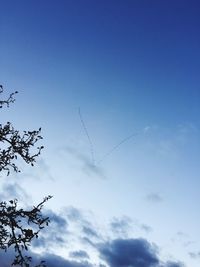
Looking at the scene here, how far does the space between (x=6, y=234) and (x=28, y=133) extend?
3.15 metres

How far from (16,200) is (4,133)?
6.86 ft

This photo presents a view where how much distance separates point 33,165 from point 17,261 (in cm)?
287

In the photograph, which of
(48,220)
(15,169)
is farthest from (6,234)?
(15,169)

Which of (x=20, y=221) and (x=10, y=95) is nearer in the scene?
(x=20, y=221)

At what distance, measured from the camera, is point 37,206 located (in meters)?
11.1

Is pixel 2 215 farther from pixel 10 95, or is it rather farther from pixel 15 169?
pixel 10 95

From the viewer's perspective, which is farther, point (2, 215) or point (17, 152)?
point (17, 152)

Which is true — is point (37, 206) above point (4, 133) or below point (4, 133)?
below

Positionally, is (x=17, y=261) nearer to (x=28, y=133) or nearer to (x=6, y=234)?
(x=6, y=234)

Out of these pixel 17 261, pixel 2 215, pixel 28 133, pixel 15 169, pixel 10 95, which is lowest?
pixel 17 261

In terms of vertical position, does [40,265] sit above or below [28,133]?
below

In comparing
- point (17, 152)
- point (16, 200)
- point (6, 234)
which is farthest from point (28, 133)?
point (6, 234)

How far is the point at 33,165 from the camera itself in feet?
38.0

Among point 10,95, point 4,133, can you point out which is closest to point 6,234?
point 4,133
